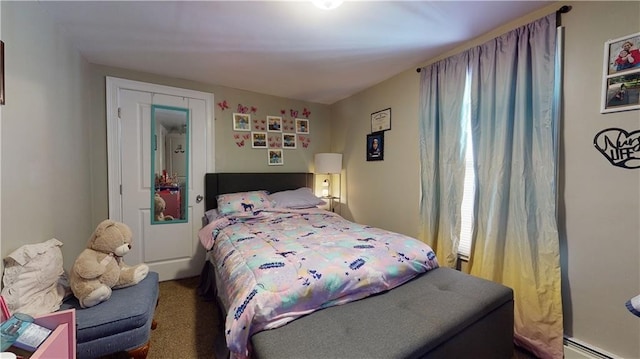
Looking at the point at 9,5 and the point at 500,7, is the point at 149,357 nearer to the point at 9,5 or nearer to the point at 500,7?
the point at 9,5

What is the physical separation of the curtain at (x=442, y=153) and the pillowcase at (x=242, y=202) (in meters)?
1.68

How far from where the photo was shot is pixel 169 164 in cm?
279

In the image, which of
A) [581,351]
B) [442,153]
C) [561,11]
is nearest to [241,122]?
[442,153]

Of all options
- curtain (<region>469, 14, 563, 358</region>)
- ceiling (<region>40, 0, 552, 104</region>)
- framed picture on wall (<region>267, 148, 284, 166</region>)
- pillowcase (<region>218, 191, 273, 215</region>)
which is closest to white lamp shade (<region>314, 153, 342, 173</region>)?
framed picture on wall (<region>267, 148, 284, 166</region>)

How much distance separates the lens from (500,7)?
1.61m

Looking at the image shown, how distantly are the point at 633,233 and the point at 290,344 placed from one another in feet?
5.98

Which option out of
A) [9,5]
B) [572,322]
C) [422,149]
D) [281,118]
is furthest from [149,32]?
[572,322]

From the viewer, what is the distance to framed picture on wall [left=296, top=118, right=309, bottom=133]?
3.57m

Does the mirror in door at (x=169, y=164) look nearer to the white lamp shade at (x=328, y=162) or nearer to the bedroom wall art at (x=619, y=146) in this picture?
the white lamp shade at (x=328, y=162)

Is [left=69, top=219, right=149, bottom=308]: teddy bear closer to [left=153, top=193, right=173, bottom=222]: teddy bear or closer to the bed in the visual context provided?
the bed

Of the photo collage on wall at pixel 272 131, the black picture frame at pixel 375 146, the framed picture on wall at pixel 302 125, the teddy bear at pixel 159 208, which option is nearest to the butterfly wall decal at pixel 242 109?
the photo collage on wall at pixel 272 131

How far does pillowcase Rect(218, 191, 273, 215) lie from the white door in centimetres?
40

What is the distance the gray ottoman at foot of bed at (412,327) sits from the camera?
0.97m

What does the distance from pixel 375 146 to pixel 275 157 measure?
51.8 inches
